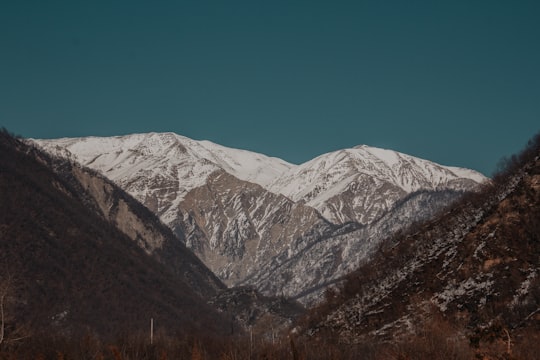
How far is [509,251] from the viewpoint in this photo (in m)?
115

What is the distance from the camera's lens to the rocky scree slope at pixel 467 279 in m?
104

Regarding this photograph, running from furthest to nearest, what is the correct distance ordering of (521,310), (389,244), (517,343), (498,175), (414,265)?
(389,244)
(498,175)
(414,265)
(521,310)
(517,343)

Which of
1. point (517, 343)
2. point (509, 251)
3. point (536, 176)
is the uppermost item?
point (536, 176)

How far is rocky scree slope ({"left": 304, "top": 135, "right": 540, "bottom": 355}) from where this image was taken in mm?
104125

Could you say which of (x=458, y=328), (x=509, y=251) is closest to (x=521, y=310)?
(x=458, y=328)

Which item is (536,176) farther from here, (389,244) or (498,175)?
(389,244)

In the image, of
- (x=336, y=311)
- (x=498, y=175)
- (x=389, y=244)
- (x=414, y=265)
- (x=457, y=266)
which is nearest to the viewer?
(x=457, y=266)

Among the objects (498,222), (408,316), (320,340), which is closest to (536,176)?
(498,222)

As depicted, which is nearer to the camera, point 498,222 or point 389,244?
point 498,222

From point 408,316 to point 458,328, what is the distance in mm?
14764

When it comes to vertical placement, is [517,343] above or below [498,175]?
below

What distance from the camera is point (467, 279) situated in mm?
115812

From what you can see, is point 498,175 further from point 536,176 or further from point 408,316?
point 408,316

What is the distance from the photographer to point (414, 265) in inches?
5281
